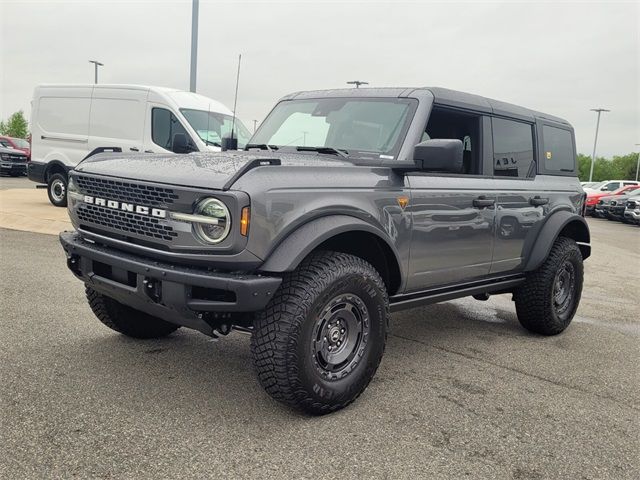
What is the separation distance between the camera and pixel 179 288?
2.91 metres

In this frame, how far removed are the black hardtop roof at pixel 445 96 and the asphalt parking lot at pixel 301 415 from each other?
1.89 metres

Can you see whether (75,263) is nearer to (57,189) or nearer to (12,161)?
(57,189)

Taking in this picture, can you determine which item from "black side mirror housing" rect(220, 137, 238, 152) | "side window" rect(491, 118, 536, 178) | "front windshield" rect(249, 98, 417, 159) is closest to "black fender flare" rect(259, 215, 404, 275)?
"front windshield" rect(249, 98, 417, 159)

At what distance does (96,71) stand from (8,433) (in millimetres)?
36992

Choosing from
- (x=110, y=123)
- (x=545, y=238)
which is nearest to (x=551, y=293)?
(x=545, y=238)

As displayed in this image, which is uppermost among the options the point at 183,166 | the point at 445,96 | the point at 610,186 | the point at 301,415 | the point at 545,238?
the point at 445,96

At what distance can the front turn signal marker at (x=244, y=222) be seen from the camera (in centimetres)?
283

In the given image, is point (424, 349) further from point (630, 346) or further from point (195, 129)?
point (195, 129)

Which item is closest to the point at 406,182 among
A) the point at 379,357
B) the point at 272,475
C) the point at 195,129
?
the point at 379,357

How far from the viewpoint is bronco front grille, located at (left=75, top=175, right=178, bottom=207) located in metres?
3.05

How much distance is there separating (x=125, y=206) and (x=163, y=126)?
356 inches

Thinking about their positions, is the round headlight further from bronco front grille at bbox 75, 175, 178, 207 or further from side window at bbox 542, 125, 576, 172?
side window at bbox 542, 125, 576, 172

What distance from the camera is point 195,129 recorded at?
38.0ft

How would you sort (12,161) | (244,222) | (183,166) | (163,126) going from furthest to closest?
(12,161) → (163,126) → (183,166) → (244,222)
